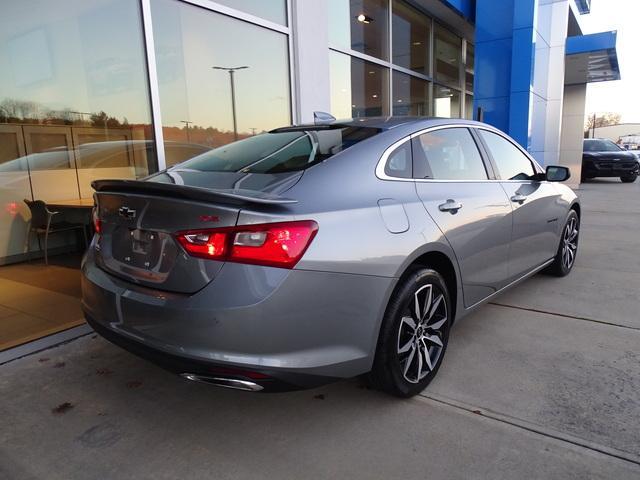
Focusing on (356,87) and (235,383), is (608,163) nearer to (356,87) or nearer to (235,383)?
(356,87)

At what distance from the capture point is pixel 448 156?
10.2 feet

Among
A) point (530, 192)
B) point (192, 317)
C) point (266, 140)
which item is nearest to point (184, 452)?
point (192, 317)

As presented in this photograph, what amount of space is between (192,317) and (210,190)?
52cm

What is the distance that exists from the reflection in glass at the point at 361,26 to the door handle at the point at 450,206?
6656 mm

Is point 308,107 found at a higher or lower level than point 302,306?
higher

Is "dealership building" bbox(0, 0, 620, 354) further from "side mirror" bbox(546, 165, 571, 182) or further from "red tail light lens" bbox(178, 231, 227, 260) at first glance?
"side mirror" bbox(546, 165, 571, 182)

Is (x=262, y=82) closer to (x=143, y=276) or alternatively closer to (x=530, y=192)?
(x=530, y=192)

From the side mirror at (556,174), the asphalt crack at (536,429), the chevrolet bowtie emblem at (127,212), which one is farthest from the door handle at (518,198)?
the chevrolet bowtie emblem at (127,212)

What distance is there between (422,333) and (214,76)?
4889 mm

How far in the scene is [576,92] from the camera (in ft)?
63.1

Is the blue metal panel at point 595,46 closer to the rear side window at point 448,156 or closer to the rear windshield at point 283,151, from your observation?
the rear side window at point 448,156

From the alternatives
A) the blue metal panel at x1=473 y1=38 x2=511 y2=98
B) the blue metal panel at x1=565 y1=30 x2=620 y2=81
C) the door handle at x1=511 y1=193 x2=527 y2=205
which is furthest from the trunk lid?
the blue metal panel at x1=565 y1=30 x2=620 y2=81

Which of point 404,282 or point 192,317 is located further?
point 404,282

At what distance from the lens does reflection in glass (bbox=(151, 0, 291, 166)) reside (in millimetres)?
5492
